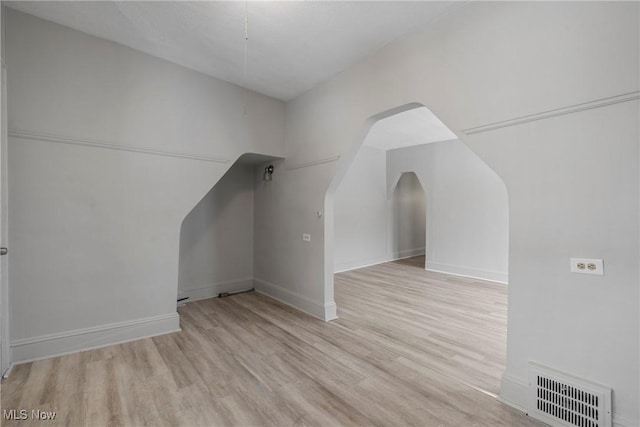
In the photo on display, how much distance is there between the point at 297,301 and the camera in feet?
13.0

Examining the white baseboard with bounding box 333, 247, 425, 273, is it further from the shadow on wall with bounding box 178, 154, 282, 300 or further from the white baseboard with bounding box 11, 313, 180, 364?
Result: the white baseboard with bounding box 11, 313, 180, 364

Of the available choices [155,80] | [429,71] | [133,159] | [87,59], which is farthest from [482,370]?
[87,59]

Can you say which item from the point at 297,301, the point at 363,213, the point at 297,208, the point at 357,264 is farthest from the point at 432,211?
the point at 297,301

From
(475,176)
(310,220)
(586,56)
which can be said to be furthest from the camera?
(475,176)

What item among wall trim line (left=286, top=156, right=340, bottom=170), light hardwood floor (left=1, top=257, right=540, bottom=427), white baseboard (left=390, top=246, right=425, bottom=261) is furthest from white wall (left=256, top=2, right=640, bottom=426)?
white baseboard (left=390, top=246, right=425, bottom=261)

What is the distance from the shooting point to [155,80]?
308cm

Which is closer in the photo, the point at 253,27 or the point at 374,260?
the point at 253,27

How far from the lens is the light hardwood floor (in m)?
1.87

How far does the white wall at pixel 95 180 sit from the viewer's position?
2.45 metres

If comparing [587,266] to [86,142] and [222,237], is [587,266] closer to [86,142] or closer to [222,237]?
[86,142]

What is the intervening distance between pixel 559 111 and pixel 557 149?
25cm

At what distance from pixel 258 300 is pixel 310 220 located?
5.52 feet

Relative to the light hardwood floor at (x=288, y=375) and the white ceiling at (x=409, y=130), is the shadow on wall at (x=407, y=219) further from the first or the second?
the light hardwood floor at (x=288, y=375)

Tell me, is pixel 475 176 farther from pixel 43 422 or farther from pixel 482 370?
pixel 43 422
